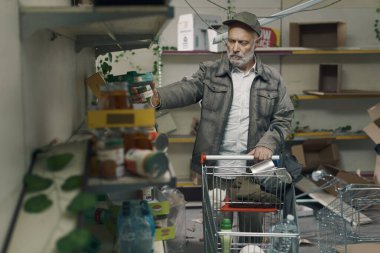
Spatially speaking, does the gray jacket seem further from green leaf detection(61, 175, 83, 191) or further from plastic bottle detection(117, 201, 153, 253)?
green leaf detection(61, 175, 83, 191)

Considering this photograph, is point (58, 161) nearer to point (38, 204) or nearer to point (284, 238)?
point (38, 204)

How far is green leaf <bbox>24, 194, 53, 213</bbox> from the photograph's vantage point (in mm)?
1380

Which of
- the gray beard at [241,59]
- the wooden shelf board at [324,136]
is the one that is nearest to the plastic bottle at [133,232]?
the gray beard at [241,59]

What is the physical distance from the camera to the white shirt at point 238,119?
121 inches

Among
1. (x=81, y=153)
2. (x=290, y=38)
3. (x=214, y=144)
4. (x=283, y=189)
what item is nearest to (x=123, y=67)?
(x=290, y=38)

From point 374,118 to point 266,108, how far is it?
2044mm

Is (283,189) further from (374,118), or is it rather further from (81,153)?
(374,118)

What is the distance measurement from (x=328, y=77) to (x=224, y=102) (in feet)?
8.21

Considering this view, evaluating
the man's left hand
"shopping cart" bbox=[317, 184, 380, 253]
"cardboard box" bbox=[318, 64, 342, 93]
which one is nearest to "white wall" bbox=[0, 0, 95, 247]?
the man's left hand

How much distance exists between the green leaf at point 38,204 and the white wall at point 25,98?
39 millimetres

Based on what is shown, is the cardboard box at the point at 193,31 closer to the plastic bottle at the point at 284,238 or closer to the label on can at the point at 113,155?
the plastic bottle at the point at 284,238

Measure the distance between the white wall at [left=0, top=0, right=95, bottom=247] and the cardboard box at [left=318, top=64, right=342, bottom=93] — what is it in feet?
12.0

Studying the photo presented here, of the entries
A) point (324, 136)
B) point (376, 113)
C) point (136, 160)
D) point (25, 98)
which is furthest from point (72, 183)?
point (324, 136)

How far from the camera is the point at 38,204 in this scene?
1389 mm
